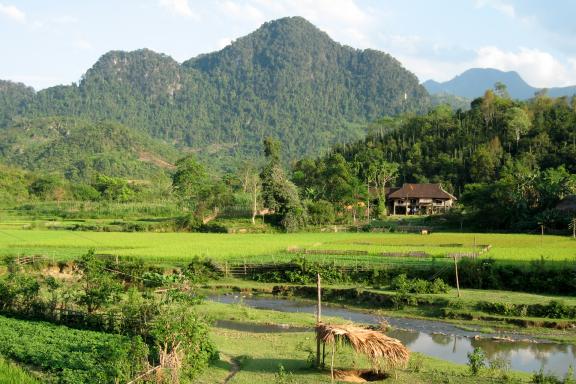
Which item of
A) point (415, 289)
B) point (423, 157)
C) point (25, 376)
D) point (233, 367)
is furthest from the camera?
point (423, 157)

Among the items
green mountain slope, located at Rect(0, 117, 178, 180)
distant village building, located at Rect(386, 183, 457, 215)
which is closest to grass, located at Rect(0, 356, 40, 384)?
distant village building, located at Rect(386, 183, 457, 215)

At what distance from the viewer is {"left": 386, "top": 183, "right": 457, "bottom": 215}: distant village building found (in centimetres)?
7350

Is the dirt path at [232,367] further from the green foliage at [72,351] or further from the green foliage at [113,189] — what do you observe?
the green foliage at [113,189]

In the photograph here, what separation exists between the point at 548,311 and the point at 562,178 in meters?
34.5

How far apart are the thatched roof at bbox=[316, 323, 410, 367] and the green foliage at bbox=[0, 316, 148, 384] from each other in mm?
4390

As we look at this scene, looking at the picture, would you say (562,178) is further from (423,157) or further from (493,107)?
(493,107)

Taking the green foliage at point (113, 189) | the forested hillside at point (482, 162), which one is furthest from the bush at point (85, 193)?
the forested hillside at point (482, 162)

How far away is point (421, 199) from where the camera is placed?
7388 cm

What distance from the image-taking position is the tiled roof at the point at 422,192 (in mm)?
73312

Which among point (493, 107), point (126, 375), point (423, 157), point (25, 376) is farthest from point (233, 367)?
point (493, 107)

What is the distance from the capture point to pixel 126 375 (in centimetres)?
1210

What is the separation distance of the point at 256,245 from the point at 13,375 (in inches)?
1105

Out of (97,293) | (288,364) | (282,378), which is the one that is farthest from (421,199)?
(282,378)

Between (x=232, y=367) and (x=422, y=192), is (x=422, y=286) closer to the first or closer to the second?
(x=232, y=367)
